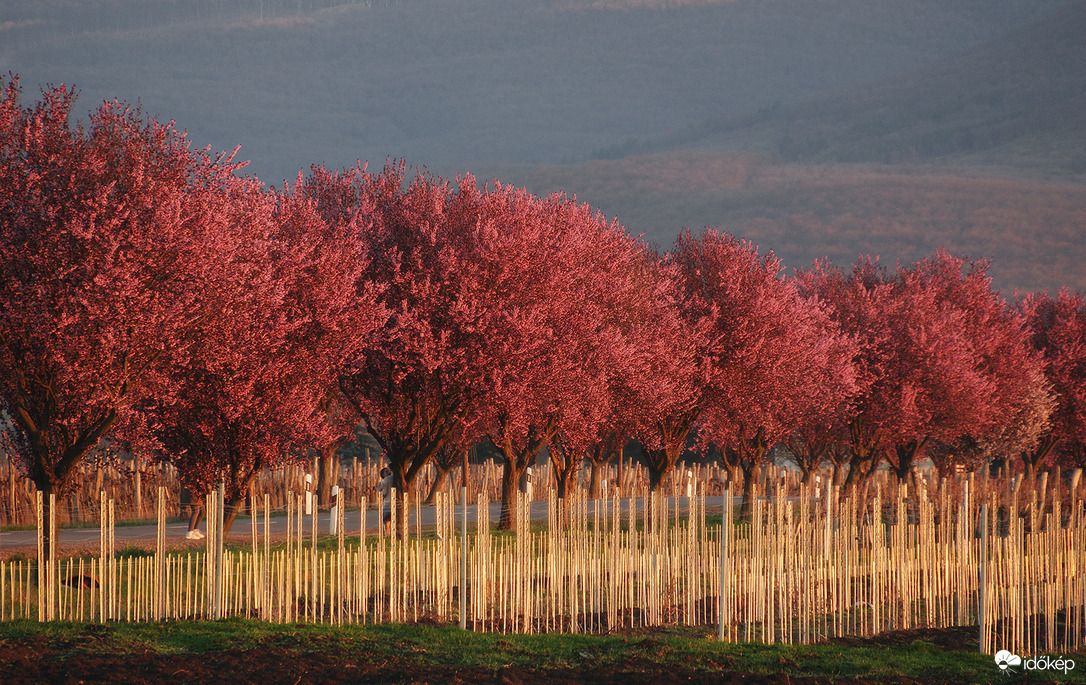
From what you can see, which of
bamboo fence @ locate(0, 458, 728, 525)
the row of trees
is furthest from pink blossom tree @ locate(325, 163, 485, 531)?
bamboo fence @ locate(0, 458, 728, 525)

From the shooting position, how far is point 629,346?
29.2 meters

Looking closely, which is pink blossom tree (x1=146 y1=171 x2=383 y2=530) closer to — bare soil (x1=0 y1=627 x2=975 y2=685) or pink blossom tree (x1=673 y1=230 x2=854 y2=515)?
bare soil (x1=0 y1=627 x2=975 y2=685)

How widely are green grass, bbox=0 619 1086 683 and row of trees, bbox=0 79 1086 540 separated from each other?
568 centimetres

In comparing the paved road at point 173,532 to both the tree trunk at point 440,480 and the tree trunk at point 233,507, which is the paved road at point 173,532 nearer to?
the tree trunk at point 440,480

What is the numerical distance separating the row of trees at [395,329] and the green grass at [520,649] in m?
5.68

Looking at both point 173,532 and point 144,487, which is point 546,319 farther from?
point 144,487

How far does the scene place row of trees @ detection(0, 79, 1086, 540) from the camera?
18156 mm

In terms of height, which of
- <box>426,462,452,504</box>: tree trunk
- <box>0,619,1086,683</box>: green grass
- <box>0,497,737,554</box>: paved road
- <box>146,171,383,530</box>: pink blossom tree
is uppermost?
<box>146,171,383,530</box>: pink blossom tree

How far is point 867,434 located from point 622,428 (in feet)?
44.7

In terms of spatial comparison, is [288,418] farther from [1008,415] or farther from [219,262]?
[1008,415]

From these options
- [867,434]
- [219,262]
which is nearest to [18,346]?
[219,262]

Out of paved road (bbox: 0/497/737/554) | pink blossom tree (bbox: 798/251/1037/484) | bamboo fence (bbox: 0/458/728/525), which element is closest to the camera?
paved road (bbox: 0/497/737/554)

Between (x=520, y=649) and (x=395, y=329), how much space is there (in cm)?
1176

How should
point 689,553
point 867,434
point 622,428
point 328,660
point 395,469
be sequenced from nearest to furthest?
point 328,660 → point 689,553 → point 395,469 → point 622,428 → point 867,434
